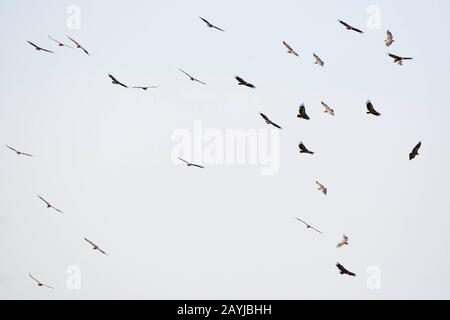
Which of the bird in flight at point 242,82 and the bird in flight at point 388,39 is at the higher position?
the bird in flight at point 388,39

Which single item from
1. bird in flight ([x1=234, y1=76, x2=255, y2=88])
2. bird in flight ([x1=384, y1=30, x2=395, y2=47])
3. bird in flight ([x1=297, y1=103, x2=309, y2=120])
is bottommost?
bird in flight ([x1=297, y1=103, x2=309, y2=120])

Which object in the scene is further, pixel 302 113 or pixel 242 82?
pixel 302 113

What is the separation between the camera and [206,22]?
52000 millimetres

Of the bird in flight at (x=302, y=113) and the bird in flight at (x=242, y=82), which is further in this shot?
the bird in flight at (x=302, y=113)

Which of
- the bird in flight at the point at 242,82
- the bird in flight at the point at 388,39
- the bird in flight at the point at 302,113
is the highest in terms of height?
the bird in flight at the point at 388,39

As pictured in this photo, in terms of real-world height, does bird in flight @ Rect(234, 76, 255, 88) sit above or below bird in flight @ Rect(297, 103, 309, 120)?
above

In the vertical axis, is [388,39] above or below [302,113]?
above

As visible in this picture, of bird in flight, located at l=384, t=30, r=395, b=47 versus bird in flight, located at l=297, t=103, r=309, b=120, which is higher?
bird in flight, located at l=384, t=30, r=395, b=47

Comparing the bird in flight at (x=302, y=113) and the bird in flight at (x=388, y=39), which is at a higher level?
the bird in flight at (x=388, y=39)

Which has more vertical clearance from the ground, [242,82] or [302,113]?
[242,82]

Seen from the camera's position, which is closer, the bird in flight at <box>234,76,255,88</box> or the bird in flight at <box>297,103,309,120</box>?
the bird in flight at <box>234,76,255,88</box>
